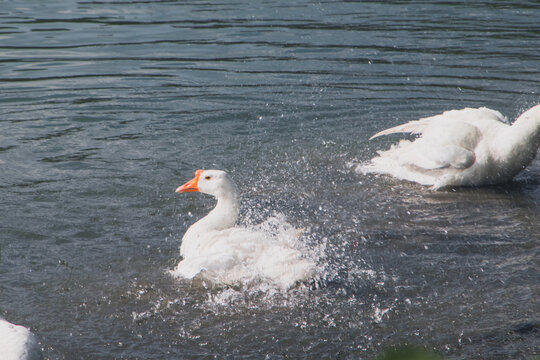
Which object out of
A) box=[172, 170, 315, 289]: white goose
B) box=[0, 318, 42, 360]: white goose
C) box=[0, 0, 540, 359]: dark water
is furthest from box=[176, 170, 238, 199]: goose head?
box=[0, 318, 42, 360]: white goose

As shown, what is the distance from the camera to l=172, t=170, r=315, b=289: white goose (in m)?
5.94

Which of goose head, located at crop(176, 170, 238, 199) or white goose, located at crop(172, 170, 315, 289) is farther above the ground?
goose head, located at crop(176, 170, 238, 199)

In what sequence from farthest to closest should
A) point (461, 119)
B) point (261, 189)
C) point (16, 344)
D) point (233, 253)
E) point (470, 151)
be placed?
1. point (461, 119)
2. point (261, 189)
3. point (470, 151)
4. point (233, 253)
5. point (16, 344)

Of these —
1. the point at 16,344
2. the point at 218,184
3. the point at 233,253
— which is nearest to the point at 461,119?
the point at 218,184

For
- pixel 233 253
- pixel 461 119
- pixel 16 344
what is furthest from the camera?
pixel 461 119

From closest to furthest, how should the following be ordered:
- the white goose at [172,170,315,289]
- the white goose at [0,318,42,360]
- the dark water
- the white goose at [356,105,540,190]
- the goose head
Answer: the white goose at [0,318,42,360], the dark water, the white goose at [172,170,315,289], the goose head, the white goose at [356,105,540,190]

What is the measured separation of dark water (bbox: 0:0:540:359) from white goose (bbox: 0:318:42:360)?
2.65ft

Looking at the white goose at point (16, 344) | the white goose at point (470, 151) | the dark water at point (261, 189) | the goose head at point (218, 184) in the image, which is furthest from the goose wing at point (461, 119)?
the white goose at point (16, 344)

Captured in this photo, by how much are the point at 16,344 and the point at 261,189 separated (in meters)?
4.40

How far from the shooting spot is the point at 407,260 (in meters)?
6.49

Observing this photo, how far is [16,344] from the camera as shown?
4234mm

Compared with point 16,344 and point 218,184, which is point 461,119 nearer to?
point 218,184

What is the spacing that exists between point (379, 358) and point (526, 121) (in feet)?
23.4

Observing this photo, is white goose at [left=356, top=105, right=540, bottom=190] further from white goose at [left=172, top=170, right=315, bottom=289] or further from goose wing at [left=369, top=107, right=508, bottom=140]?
white goose at [left=172, top=170, right=315, bottom=289]
